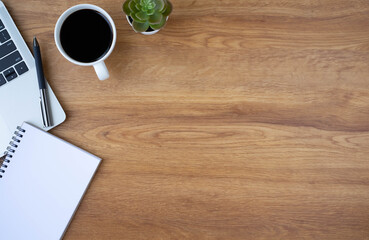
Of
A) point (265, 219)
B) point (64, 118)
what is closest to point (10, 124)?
point (64, 118)

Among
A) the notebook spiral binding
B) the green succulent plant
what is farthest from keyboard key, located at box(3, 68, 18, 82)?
the green succulent plant

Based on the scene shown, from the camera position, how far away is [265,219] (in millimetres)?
750

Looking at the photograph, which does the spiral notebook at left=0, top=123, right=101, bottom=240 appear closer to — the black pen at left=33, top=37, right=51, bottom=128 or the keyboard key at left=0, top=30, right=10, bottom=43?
the black pen at left=33, top=37, right=51, bottom=128

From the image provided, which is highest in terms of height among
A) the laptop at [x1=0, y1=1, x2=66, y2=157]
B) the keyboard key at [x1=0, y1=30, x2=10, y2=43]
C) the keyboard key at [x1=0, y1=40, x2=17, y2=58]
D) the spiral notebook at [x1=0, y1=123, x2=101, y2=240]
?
the keyboard key at [x1=0, y1=30, x2=10, y2=43]

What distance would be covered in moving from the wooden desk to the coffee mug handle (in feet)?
0.18

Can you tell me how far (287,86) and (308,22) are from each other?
15 centimetres

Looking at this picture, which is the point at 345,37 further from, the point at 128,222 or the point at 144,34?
the point at 128,222

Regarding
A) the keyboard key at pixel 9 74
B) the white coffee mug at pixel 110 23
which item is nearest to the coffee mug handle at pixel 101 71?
the white coffee mug at pixel 110 23

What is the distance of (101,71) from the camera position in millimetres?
679

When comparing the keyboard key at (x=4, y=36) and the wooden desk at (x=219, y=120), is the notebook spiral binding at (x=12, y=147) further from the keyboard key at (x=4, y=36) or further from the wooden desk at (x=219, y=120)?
the keyboard key at (x=4, y=36)

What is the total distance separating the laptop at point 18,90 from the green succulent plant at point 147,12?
257 mm

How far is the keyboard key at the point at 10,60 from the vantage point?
72cm

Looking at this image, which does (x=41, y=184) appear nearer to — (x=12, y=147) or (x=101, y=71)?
(x=12, y=147)

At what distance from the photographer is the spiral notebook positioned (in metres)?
0.73
